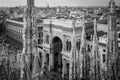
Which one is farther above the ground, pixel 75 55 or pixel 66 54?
pixel 75 55

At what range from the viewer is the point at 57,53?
2602cm

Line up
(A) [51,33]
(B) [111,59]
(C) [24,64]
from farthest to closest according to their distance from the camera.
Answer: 1. (A) [51,33]
2. (B) [111,59]
3. (C) [24,64]

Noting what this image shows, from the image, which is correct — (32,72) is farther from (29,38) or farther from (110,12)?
(110,12)

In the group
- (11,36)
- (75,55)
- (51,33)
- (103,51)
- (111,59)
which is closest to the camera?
(111,59)

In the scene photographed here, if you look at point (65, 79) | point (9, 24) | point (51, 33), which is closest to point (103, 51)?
point (65, 79)

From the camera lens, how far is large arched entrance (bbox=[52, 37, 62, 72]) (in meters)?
24.9

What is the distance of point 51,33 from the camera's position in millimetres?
24125

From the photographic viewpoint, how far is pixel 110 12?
7.62 metres

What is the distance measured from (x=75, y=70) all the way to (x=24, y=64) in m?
8.39

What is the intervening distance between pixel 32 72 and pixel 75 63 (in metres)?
7.86

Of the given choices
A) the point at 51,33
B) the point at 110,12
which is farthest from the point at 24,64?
the point at 51,33

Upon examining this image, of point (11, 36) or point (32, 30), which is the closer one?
point (32, 30)

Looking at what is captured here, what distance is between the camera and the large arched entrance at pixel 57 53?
81.6 feet

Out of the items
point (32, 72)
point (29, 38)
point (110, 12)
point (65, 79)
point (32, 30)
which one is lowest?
point (65, 79)
